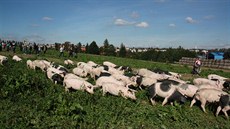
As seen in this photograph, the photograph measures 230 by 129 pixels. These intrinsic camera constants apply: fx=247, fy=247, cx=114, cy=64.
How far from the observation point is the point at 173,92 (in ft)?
33.3

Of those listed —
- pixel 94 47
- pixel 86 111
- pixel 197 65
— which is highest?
pixel 94 47

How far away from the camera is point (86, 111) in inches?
331

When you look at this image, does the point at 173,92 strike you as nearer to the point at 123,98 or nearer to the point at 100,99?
the point at 123,98

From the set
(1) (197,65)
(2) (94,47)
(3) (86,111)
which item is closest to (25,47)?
(1) (197,65)

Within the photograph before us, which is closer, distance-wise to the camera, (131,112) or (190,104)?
(131,112)

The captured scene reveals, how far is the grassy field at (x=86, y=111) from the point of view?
7.62m

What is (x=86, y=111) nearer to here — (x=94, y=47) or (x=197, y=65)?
(x=197, y=65)

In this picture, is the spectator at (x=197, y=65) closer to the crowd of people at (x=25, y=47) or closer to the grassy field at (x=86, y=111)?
the grassy field at (x=86, y=111)

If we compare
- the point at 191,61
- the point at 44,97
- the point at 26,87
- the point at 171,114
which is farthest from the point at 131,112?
the point at 191,61

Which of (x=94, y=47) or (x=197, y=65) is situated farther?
(x=94, y=47)

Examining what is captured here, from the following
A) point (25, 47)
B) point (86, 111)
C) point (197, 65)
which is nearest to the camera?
point (86, 111)

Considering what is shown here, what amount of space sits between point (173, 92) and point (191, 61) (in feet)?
108

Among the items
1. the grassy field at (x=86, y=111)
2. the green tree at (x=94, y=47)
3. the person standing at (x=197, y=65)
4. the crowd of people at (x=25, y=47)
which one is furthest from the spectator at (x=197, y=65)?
the green tree at (x=94, y=47)

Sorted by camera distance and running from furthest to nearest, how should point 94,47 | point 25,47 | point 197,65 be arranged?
point 94,47
point 25,47
point 197,65
